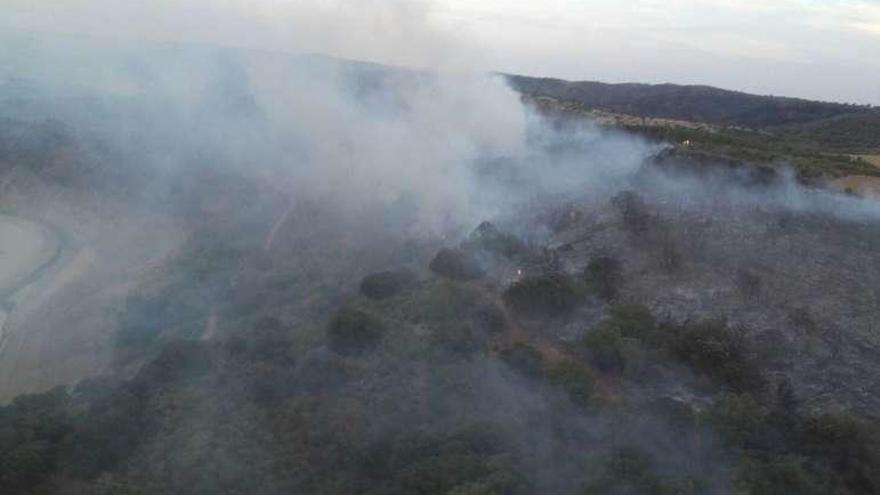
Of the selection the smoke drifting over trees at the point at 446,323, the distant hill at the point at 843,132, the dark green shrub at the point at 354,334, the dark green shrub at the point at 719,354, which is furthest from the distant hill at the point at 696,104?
the dark green shrub at the point at 354,334

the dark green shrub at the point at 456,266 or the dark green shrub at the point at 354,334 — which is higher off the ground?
the dark green shrub at the point at 456,266

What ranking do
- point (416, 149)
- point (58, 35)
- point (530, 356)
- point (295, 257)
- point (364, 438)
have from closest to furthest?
point (364, 438), point (530, 356), point (295, 257), point (416, 149), point (58, 35)

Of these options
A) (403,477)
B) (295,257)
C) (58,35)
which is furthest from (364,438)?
(58,35)

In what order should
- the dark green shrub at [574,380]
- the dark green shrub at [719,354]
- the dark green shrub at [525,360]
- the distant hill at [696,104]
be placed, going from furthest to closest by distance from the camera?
the distant hill at [696,104] < the dark green shrub at [525,360] < the dark green shrub at [719,354] < the dark green shrub at [574,380]

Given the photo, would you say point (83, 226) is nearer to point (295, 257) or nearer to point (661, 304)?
point (295, 257)

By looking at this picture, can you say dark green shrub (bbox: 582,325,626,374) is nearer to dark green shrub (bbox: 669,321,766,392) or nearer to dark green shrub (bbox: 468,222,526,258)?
dark green shrub (bbox: 669,321,766,392)

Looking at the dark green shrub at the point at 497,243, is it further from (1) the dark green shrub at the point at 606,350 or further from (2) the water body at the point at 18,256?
(2) the water body at the point at 18,256
